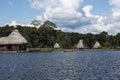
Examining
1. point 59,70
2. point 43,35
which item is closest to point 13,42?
point 43,35

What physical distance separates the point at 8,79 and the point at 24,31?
136 m

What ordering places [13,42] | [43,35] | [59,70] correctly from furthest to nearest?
[43,35] → [13,42] → [59,70]

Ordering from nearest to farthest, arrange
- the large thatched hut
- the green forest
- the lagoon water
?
the lagoon water, the large thatched hut, the green forest

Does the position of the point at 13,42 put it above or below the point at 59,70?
above

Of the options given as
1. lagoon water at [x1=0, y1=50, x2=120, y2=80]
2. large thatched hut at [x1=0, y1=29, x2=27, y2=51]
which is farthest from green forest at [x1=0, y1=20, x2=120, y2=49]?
lagoon water at [x1=0, y1=50, x2=120, y2=80]

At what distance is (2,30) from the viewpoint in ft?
582

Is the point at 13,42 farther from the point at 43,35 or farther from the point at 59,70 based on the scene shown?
the point at 59,70

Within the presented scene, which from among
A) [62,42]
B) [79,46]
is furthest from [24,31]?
[79,46]

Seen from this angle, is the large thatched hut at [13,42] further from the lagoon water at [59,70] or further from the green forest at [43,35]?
the lagoon water at [59,70]

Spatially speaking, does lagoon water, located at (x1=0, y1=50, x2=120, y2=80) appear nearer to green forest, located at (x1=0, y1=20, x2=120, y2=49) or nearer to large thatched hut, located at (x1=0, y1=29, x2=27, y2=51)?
large thatched hut, located at (x1=0, y1=29, x2=27, y2=51)

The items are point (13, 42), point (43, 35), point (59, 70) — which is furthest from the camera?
point (43, 35)

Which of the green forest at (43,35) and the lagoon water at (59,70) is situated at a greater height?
the green forest at (43,35)

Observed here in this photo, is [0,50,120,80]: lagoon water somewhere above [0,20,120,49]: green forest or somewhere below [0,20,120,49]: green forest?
below

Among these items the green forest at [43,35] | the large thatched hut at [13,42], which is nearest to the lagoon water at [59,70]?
the large thatched hut at [13,42]
